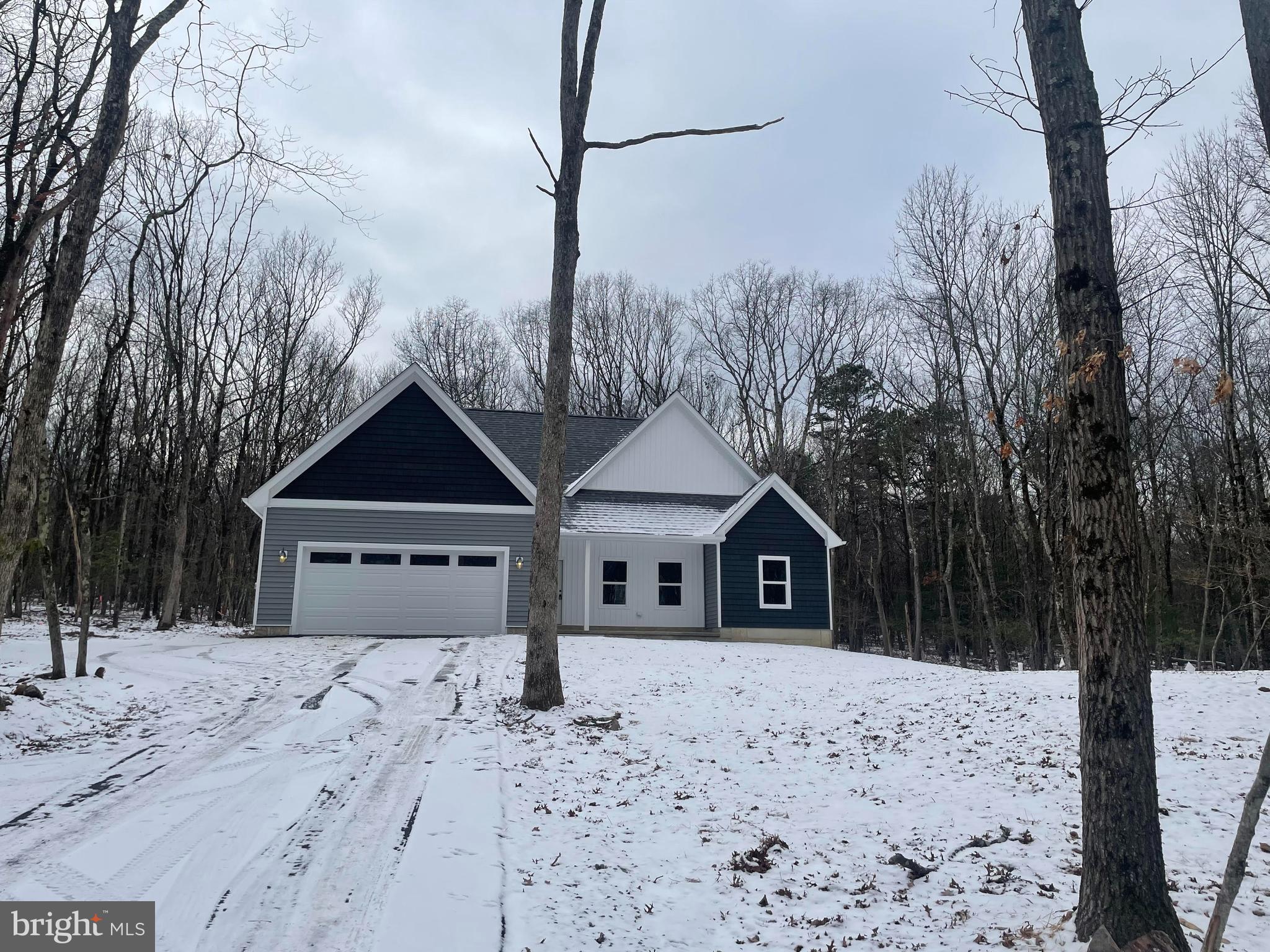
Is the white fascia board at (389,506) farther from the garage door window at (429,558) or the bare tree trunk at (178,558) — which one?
the bare tree trunk at (178,558)

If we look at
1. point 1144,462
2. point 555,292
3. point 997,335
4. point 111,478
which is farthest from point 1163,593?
point 111,478

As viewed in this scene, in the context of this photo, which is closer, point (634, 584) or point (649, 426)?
point (634, 584)

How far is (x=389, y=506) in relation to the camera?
645 inches

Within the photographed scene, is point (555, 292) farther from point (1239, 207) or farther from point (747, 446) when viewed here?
point (747, 446)

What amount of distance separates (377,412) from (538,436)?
5.83 m

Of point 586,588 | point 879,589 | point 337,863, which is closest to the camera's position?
point 337,863

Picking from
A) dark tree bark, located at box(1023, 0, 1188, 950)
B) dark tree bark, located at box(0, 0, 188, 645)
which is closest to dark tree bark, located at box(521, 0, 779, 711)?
dark tree bark, located at box(0, 0, 188, 645)

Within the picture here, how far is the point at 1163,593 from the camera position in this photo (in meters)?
24.8

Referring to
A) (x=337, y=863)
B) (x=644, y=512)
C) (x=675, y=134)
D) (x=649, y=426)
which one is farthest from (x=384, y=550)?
(x=337, y=863)

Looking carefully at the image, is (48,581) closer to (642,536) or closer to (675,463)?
(642,536)

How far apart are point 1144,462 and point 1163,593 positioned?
4.63 metres

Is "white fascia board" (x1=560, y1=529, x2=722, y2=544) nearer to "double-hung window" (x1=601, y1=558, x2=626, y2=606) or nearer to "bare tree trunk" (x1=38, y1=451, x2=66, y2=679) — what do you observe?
"double-hung window" (x1=601, y1=558, x2=626, y2=606)

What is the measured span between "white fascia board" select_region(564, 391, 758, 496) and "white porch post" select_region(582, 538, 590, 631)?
186cm

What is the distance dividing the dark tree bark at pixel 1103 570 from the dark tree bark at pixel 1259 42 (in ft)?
3.74
